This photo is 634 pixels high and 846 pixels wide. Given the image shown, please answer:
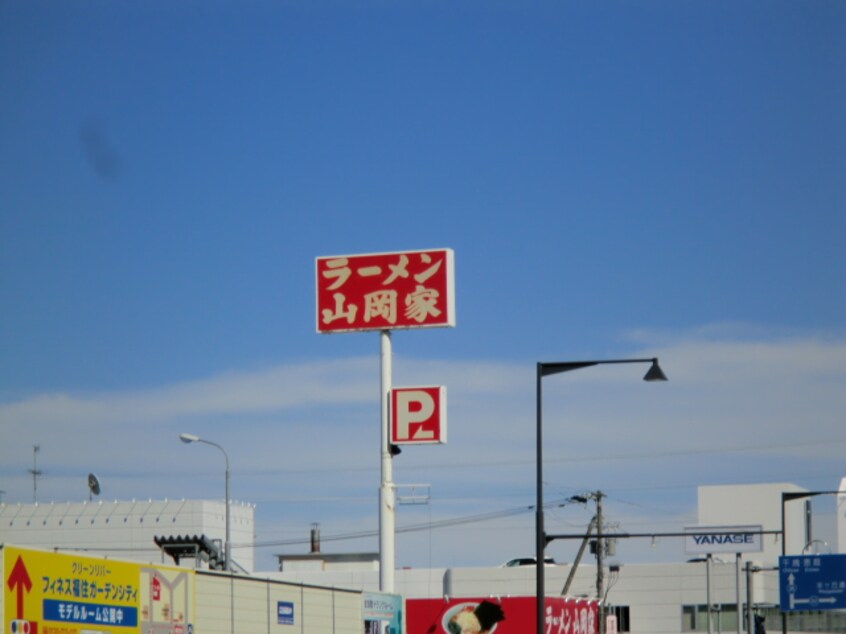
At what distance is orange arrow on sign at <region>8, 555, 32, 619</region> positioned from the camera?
84.6 feet

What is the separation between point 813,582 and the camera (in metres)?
57.1

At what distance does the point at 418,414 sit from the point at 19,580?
1740 centimetres

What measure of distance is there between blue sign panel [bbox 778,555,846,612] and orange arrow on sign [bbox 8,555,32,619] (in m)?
37.3

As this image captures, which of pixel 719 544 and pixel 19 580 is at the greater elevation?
pixel 19 580

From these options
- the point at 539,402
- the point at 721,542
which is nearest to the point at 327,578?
the point at 721,542

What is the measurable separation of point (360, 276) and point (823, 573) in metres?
25.3

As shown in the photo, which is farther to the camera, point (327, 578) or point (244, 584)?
point (327, 578)

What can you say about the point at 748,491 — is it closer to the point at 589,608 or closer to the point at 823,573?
the point at 589,608

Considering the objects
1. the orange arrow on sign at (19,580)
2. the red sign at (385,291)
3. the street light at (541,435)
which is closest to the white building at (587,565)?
the red sign at (385,291)

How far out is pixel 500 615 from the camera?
6003 centimetres

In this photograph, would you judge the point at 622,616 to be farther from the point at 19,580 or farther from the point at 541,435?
the point at 19,580

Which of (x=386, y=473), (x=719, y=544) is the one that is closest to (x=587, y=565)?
(x=719, y=544)

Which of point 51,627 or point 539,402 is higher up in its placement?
point 539,402

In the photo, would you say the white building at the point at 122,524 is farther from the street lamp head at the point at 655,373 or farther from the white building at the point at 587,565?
the street lamp head at the point at 655,373
